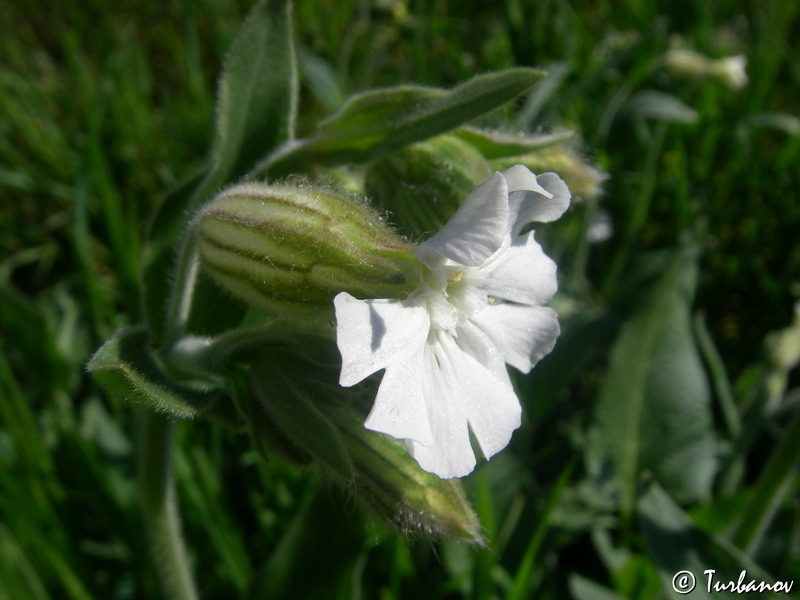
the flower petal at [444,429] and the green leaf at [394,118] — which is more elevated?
the green leaf at [394,118]

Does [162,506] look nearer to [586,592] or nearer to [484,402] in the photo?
[484,402]

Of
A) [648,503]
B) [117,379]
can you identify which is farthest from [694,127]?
[117,379]

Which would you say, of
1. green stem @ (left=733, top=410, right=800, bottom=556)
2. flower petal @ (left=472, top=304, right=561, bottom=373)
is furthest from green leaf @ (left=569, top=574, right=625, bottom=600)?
flower petal @ (left=472, top=304, right=561, bottom=373)

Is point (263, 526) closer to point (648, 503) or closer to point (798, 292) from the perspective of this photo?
point (648, 503)

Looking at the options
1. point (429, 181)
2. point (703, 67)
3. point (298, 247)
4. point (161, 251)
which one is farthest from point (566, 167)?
point (703, 67)

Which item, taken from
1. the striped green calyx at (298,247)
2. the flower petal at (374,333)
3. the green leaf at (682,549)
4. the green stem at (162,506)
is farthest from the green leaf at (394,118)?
the green leaf at (682,549)

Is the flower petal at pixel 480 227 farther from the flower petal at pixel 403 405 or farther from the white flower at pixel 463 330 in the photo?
the flower petal at pixel 403 405
